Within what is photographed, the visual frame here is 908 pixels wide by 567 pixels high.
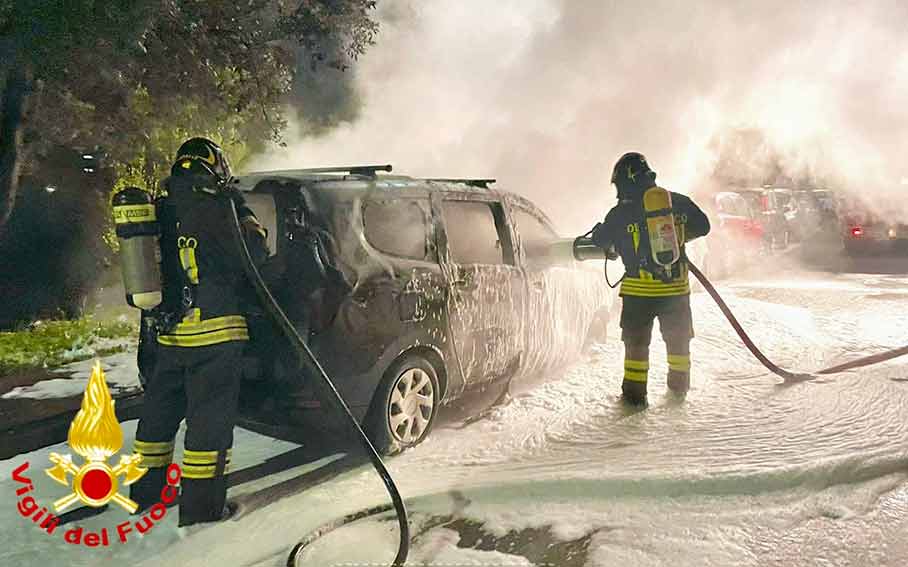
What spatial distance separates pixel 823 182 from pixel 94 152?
18.8 m

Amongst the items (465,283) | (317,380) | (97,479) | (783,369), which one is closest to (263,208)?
(317,380)

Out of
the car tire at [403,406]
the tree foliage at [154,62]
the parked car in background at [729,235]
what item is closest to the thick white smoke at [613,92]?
the parked car in background at [729,235]

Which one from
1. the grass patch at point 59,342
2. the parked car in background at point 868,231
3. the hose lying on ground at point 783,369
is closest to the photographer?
the hose lying on ground at point 783,369

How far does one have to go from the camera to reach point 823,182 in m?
19.8

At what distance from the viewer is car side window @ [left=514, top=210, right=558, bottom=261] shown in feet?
17.7

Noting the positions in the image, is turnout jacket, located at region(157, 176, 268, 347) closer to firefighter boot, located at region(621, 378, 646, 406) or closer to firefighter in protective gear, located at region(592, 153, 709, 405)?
firefighter in protective gear, located at region(592, 153, 709, 405)

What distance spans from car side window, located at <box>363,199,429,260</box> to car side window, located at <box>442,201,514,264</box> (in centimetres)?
26

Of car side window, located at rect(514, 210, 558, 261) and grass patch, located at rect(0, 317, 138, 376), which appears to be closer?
car side window, located at rect(514, 210, 558, 261)

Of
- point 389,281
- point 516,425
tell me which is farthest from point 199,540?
point 516,425

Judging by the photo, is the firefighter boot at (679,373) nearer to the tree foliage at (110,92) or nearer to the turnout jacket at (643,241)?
the turnout jacket at (643,241)

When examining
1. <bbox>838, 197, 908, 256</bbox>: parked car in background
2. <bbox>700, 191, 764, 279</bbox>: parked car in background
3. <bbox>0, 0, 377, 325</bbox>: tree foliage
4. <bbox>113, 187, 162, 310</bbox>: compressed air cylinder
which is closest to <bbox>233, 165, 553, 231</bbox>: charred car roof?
<bbox>113, 187, 162, 310</bbox>: compressed air cylinder

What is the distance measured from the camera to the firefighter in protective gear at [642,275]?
496 centimetres

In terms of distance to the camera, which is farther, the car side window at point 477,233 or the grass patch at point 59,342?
the grass patch at point 59,342

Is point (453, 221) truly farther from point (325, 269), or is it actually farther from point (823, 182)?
point (823, 182)
